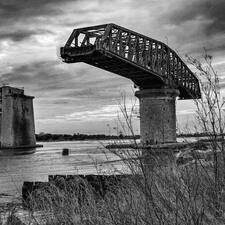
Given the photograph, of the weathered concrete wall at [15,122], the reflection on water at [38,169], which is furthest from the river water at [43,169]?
the weathered concrete wall at [15,122]

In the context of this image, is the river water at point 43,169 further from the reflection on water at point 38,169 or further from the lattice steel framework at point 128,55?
the lattice steel framework at point 128,55

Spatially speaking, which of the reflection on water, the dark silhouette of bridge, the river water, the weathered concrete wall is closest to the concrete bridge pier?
the dark silhouette of bridge

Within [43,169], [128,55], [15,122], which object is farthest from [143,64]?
[15,122]

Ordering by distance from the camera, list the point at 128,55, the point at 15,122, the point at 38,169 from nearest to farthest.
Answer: the point at 38,169, the point at 128,55, the point at 15,122

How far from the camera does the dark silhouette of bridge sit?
129 feet

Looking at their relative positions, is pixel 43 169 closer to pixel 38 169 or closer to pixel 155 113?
pixel 38 169

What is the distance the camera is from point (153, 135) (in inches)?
2018

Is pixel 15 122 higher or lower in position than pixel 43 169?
higher

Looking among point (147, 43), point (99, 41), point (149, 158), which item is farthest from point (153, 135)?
point (149, 158)

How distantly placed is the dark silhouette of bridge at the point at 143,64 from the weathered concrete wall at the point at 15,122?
38.6m

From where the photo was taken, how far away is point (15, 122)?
82.6 meters

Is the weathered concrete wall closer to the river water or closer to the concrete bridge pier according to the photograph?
the river water

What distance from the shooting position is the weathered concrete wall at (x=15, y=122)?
270 ft

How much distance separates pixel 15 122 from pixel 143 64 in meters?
43.0
